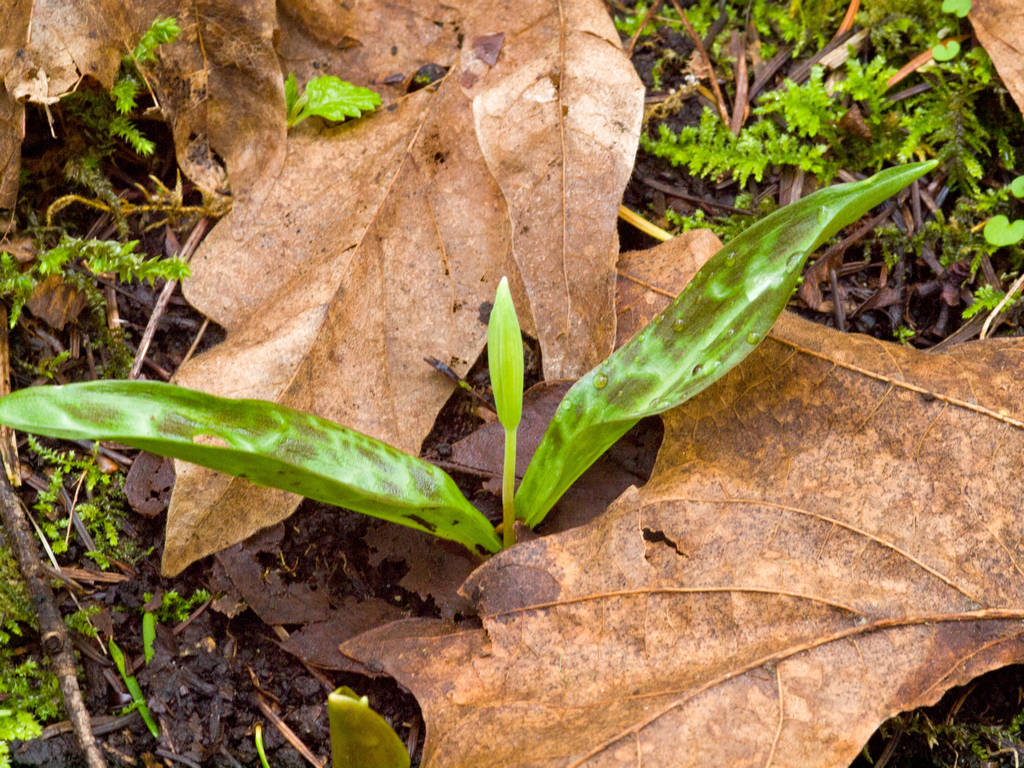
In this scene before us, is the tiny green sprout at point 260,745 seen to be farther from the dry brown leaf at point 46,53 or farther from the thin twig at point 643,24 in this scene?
the thin twig at point 643,24

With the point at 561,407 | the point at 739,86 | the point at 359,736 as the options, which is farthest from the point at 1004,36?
the point at 359,736

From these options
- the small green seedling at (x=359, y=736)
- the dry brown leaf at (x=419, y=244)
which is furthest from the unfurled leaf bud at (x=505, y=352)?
the small green seedling at (x=359, y=736)

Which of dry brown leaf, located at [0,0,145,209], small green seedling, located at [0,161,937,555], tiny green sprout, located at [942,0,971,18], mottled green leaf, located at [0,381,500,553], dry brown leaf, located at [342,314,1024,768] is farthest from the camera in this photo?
tiny green sprout, located at [942,0,971,18]

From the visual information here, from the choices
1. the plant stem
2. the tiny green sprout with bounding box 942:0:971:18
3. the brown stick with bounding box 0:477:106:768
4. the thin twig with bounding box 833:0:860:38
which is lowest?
the brown stick with bounding box 0:477:106:768

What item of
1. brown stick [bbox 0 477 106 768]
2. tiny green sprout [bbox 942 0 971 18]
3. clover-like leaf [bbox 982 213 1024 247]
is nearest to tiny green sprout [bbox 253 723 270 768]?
brown stick [bbox 0 477 106 768]

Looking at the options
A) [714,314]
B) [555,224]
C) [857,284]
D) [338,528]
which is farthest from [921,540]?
[338,528]

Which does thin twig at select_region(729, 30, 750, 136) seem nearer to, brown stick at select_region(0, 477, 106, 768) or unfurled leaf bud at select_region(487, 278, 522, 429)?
unfurled leaf bud at select_region(487, 278, 522, 429)
